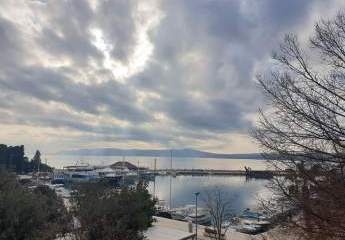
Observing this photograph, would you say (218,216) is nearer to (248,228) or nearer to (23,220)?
(248,228)

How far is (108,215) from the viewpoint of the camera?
17.6 m

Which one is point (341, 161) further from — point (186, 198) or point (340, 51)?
point (186, 198)

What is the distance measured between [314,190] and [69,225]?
1394cm

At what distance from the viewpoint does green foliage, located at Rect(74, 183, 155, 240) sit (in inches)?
617

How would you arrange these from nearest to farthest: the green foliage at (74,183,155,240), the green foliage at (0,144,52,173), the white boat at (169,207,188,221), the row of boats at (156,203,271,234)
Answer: the green foliage at (74,183,155,240) → the row of boats at (156,203,271,234) → the white boat at (169,207,188,221) → the green foliage at (0,144,52,173)

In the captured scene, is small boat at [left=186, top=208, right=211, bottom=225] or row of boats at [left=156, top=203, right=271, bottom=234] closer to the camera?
row of boats at [left=156, top=203, right=271, bottom=234]

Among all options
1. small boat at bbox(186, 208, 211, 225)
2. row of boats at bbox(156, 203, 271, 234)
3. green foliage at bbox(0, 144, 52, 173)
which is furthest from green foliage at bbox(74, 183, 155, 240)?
green foliage at bbox(0, 144, 52, 173)

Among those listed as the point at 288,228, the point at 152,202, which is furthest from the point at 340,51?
the point at 152,202

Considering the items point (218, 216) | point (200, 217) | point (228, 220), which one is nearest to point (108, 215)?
point (218, 216)

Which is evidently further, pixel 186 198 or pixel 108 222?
pixel 186 198

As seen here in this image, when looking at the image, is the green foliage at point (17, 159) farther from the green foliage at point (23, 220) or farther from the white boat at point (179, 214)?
the green foliage at point (23, 220)

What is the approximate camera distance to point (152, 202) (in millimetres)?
28891

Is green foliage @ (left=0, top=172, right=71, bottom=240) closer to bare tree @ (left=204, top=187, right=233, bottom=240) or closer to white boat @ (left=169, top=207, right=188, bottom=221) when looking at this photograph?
bare tree @ (left=204, top=187, right=233, bottom=240)

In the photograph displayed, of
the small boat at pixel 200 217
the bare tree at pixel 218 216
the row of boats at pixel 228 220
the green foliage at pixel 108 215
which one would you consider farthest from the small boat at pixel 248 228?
the green foliage at pixel 108 215
